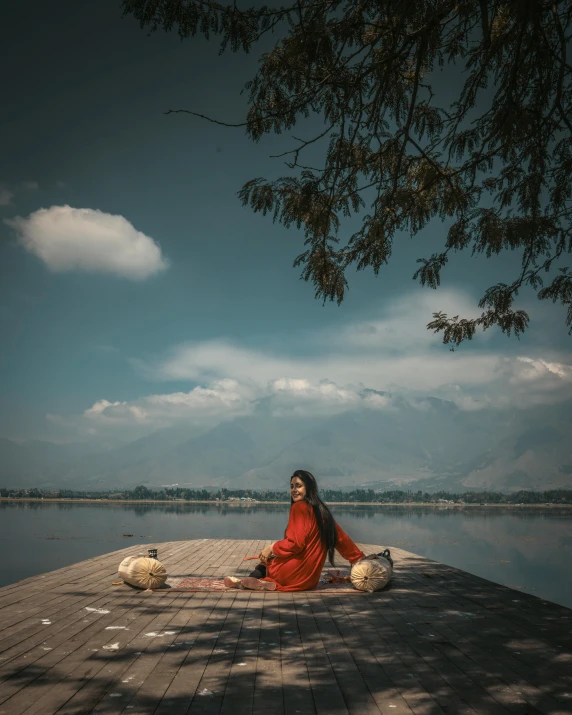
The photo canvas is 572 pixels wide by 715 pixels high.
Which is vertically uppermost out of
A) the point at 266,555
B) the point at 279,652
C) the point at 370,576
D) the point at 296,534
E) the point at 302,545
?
the point at 296,534

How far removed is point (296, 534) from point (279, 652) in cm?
246

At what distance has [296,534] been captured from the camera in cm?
643

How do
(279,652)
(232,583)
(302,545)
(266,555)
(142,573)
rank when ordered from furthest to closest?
(266,555) < (232,583) < (302,545) < (142,573) < (279,652)

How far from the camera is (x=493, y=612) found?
5.56m

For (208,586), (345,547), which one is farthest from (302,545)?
Answer: (208,586)

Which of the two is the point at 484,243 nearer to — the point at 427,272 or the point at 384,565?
the point at 427,272

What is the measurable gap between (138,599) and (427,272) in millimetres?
A: 4092

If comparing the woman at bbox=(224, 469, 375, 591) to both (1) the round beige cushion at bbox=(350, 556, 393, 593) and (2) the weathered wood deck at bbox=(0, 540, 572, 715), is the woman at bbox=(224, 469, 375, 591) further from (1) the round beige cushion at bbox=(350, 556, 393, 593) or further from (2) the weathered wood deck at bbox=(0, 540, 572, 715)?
(1) the round beige cushion at bbox=(350, 556, 393, 593)

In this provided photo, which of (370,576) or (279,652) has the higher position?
(370,576)

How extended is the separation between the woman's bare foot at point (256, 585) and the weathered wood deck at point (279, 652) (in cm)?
14

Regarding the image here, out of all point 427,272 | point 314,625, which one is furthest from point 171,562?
point 427,272

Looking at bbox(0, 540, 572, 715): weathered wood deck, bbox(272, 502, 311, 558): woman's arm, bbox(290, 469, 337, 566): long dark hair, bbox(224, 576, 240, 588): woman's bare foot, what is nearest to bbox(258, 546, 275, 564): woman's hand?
bbox(272, 502, 311, 558): woman's arm

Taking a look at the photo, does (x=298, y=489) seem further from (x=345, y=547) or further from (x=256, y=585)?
(x=256, y=585)

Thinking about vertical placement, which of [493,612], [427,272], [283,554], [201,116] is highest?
[201,116]
